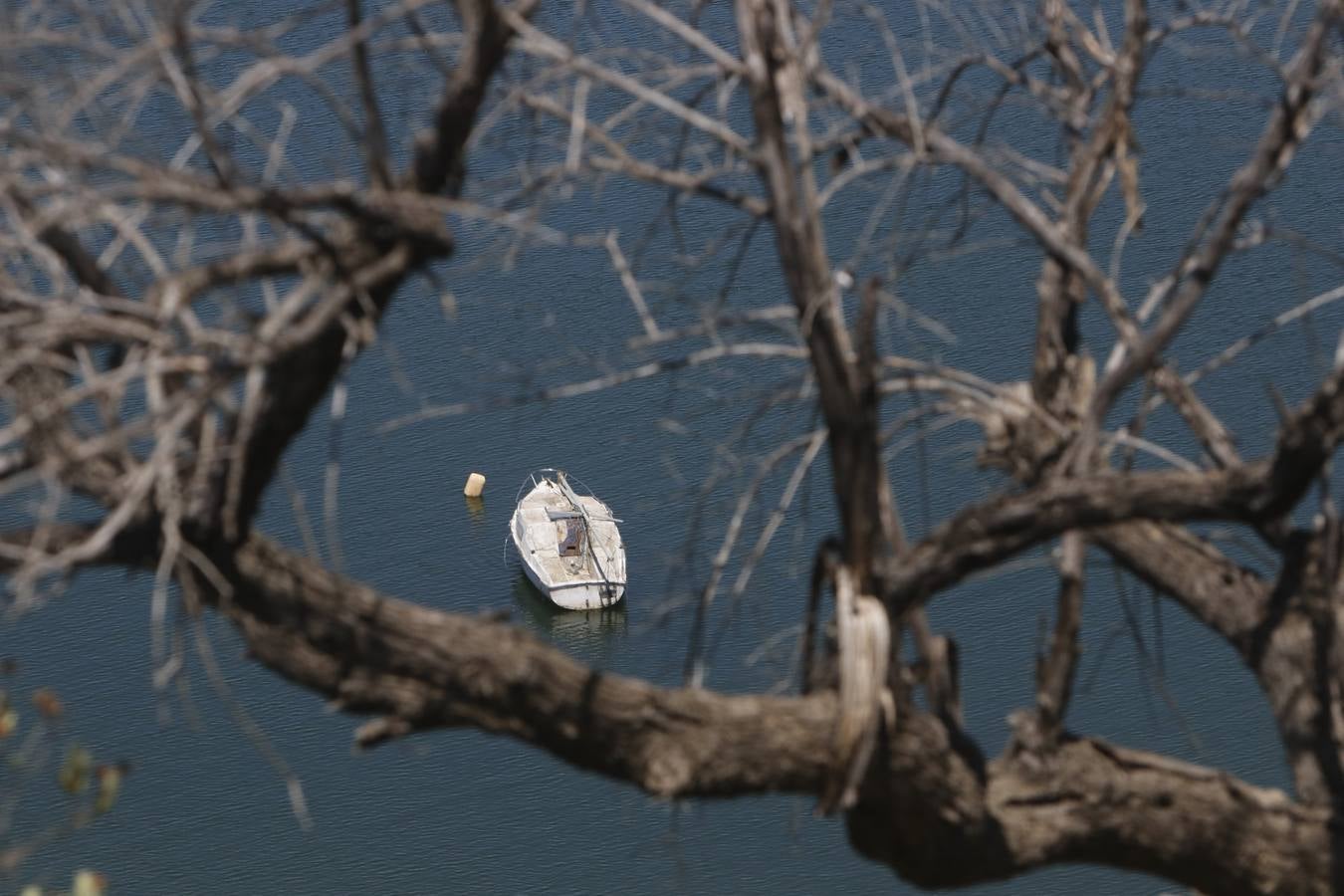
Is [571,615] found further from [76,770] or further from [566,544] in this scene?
[76,770]

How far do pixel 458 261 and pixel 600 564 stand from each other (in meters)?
5.70

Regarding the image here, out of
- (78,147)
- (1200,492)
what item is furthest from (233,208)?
(1200,492)

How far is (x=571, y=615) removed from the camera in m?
18.4

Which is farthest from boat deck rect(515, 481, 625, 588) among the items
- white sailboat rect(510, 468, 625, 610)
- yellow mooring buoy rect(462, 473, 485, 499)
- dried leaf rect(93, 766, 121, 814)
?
dried leaf rect(93, 766, 121, 814)

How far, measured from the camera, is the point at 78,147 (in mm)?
3104

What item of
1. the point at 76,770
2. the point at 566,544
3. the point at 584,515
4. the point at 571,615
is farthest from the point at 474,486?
the point at 76,770

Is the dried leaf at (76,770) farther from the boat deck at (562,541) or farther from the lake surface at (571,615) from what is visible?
the boat deck at (562,541)

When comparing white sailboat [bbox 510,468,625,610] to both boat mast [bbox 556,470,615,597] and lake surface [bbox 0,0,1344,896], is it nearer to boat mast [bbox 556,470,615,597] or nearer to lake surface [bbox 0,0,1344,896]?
boat mast [bbox 556,470,615,597]

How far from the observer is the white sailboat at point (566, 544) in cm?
1736

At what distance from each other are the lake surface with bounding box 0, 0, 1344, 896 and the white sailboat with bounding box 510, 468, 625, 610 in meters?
0.19

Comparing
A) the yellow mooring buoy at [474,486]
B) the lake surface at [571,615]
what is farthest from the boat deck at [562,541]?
the yellow mooring buoy at [474,486]

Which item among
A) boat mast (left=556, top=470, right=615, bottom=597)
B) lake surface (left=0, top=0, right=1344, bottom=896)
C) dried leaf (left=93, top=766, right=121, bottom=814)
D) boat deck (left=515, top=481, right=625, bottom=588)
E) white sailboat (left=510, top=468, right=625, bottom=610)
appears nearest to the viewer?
dried leaf (left=93, top=766, right=121, bottom=814)

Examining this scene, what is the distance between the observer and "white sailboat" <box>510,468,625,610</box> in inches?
683

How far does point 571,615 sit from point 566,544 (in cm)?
92
